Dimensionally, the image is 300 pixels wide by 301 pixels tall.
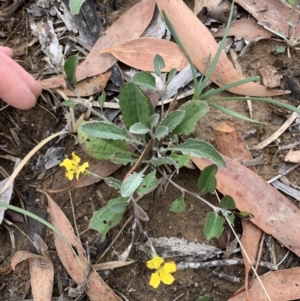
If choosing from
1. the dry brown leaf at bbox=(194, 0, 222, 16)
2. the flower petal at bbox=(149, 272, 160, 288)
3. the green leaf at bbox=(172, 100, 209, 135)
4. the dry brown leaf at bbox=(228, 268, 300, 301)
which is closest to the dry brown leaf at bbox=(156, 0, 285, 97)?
the dry brown leaf at bbox=(194, 0, 222, 16)

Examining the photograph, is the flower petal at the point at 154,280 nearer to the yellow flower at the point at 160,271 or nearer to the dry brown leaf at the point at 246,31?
the yellow flower at the point at 160,271

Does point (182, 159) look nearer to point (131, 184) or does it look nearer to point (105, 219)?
point (131, 184)

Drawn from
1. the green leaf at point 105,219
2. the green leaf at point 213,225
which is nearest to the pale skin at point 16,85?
the green leaf at point 105,219

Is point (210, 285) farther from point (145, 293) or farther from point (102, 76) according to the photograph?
point (102, 76)

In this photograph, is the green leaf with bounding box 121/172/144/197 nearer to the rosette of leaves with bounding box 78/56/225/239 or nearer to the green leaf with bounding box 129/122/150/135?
the rosette of leaves with bounding box 78/56/225/239

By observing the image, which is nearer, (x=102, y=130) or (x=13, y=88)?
(x=102, y=130)

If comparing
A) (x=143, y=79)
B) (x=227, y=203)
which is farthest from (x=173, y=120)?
(x=227, y=203)

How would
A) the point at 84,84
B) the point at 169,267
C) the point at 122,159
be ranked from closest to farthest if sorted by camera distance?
the point at 169,267 → the point at 122,159 → the point at 84,84
